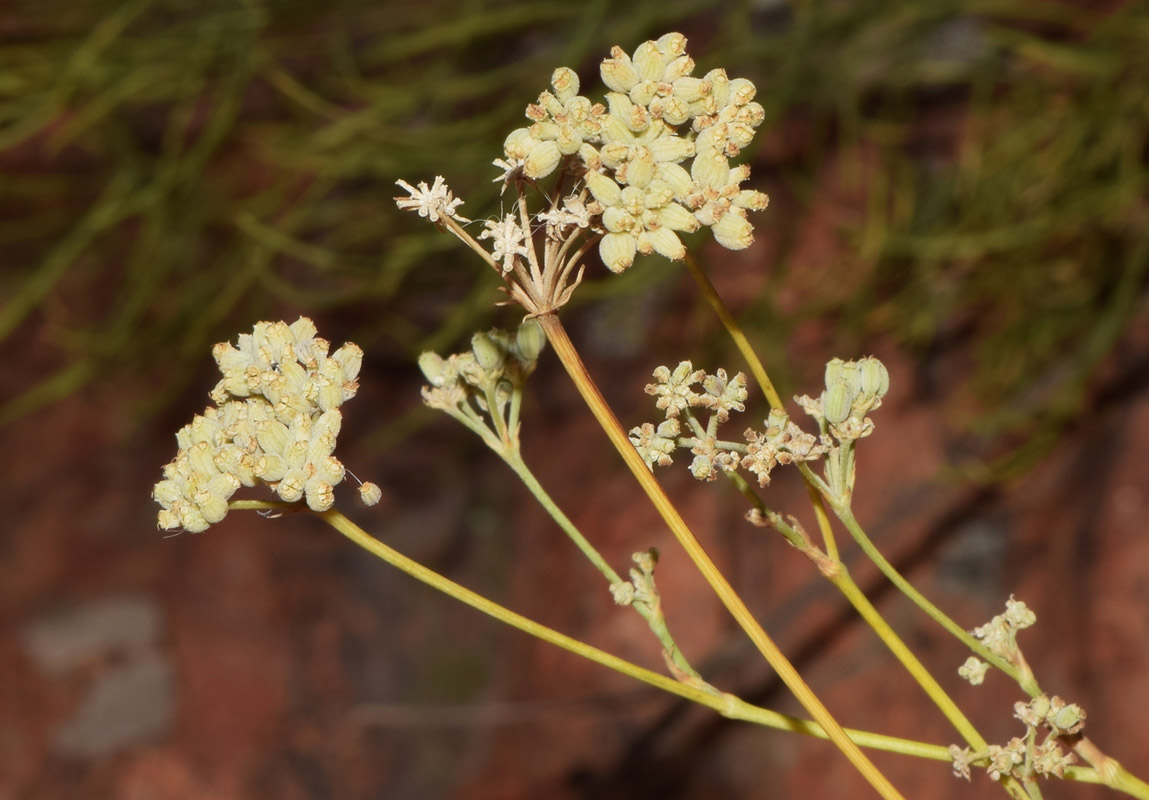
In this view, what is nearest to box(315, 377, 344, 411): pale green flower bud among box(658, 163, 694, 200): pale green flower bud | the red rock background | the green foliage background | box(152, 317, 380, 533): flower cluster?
box(152, 317, 380, 533): flower cluster

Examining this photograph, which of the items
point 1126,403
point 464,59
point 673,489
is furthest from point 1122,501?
point 464,59

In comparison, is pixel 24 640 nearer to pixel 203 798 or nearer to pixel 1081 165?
pixel 203 798

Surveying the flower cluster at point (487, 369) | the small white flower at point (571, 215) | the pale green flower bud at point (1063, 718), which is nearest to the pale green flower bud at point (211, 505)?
the flower cluster at point (487, 369)

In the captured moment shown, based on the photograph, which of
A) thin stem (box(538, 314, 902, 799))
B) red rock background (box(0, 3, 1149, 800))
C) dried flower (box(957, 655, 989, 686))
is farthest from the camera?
red rock background (box(0, 3, 1149, 800))

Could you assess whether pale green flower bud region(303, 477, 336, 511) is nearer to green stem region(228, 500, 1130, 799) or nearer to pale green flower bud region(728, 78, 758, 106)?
green stem region(228, 500, 1130, 799)

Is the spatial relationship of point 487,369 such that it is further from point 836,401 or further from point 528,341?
point 836,401

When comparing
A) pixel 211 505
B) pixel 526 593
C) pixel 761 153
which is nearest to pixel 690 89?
pixel 211 505
